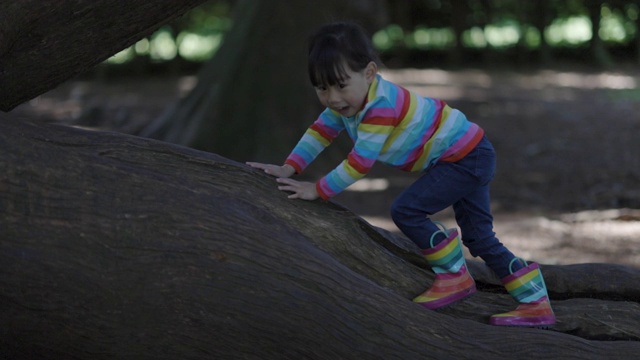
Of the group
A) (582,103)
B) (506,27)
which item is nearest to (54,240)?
(582,103)

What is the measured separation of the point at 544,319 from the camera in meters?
3.81

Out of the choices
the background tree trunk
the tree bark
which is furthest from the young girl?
the background tree trunk

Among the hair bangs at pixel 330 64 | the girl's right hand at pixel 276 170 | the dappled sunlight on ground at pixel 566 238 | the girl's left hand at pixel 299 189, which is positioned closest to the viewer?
the hair bangs at pixel 330 64

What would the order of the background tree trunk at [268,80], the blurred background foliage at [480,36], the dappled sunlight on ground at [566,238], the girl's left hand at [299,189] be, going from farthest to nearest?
the blurred background foliage at [480,36] → the background tree trunk at [268,80] → the dappled sunlight on ground at [566,238] → the girl's left hand at [299,189]

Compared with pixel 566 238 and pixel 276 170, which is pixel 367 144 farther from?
pixel 566 238

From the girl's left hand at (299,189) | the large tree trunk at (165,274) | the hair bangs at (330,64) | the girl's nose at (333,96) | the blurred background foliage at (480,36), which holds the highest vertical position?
the blurred background foliage at (480,36)

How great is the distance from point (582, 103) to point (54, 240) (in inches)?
521

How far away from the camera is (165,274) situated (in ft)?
10.6

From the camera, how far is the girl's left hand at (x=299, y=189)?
3678 millimetres

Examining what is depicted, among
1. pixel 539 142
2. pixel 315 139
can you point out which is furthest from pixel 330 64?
pixel 539 142

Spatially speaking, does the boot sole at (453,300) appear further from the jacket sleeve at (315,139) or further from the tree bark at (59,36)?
the tree bark at (59,36)

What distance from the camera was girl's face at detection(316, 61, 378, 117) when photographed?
355cm

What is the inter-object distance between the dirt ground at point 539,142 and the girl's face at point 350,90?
2.95m

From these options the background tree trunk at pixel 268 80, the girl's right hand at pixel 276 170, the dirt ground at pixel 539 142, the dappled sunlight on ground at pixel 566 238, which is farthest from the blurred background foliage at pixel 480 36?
the girl's right hand at pixel 276 170
